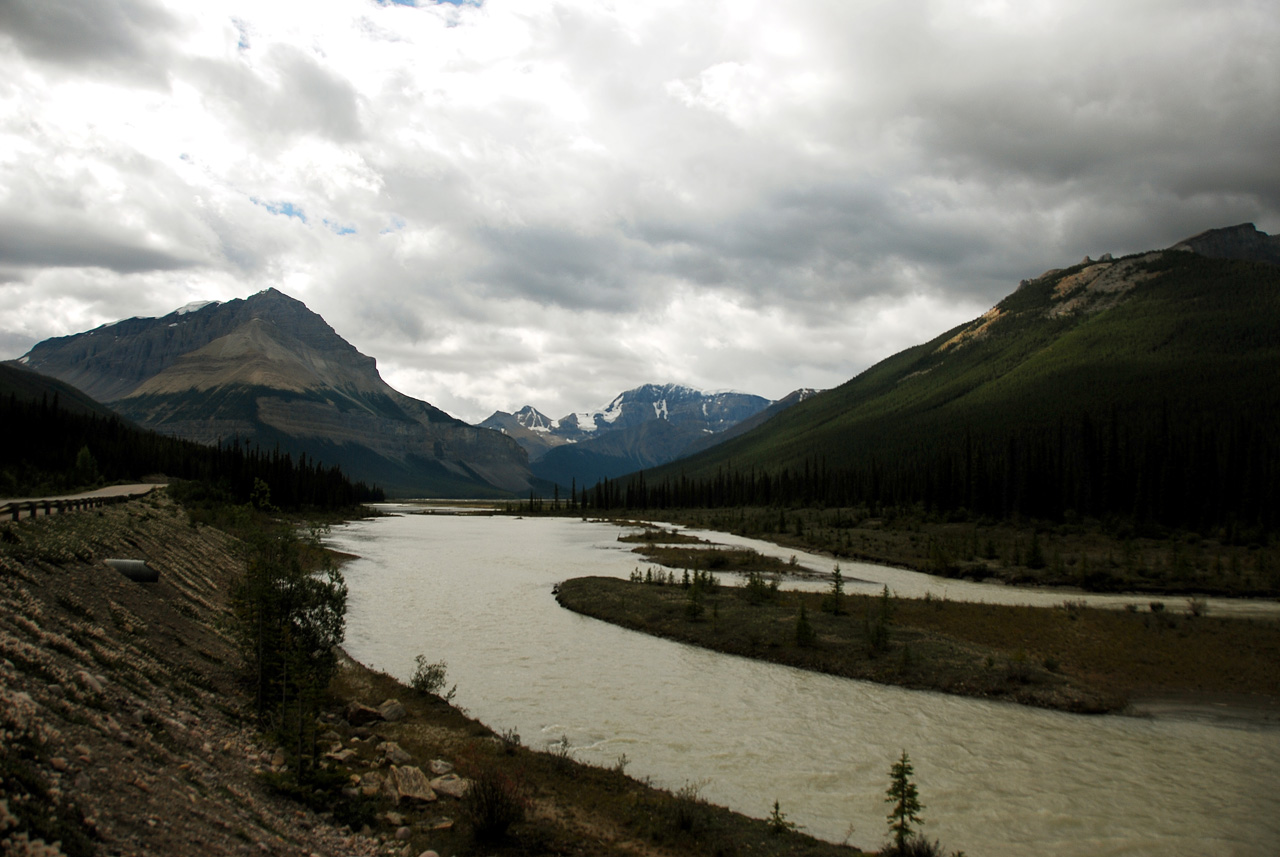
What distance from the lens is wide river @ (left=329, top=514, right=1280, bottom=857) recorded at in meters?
14.6

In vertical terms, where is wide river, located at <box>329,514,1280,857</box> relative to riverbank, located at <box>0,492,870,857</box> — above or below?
below

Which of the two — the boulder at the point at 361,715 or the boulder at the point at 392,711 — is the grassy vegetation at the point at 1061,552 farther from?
the boulder at the point at 361,715

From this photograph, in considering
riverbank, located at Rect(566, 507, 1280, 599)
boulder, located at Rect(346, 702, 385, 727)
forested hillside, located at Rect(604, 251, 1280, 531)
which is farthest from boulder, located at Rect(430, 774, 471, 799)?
forested hillside, located at Rect(604, 251, 1280, 531)

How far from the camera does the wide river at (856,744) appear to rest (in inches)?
575

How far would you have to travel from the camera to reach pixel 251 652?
18.6 m

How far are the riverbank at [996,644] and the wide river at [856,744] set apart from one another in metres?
Result: 1.32

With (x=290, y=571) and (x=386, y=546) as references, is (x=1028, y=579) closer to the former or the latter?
(x=290, y=571)

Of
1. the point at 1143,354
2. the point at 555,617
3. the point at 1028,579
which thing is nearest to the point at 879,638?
the point at 555,617

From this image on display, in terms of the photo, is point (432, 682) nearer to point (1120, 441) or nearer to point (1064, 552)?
point (1064, 552)

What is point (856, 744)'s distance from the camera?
742 inches

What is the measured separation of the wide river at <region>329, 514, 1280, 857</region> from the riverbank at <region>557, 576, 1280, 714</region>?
1319 mm

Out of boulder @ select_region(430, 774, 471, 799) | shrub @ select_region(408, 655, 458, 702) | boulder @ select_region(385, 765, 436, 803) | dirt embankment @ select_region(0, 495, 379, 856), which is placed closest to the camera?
dirt embankment @ select_region(0, 495, 379, 856)

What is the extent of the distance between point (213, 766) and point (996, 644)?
29107mm

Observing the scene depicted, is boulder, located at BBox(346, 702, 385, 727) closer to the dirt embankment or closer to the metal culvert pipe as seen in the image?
the dirt embankment
